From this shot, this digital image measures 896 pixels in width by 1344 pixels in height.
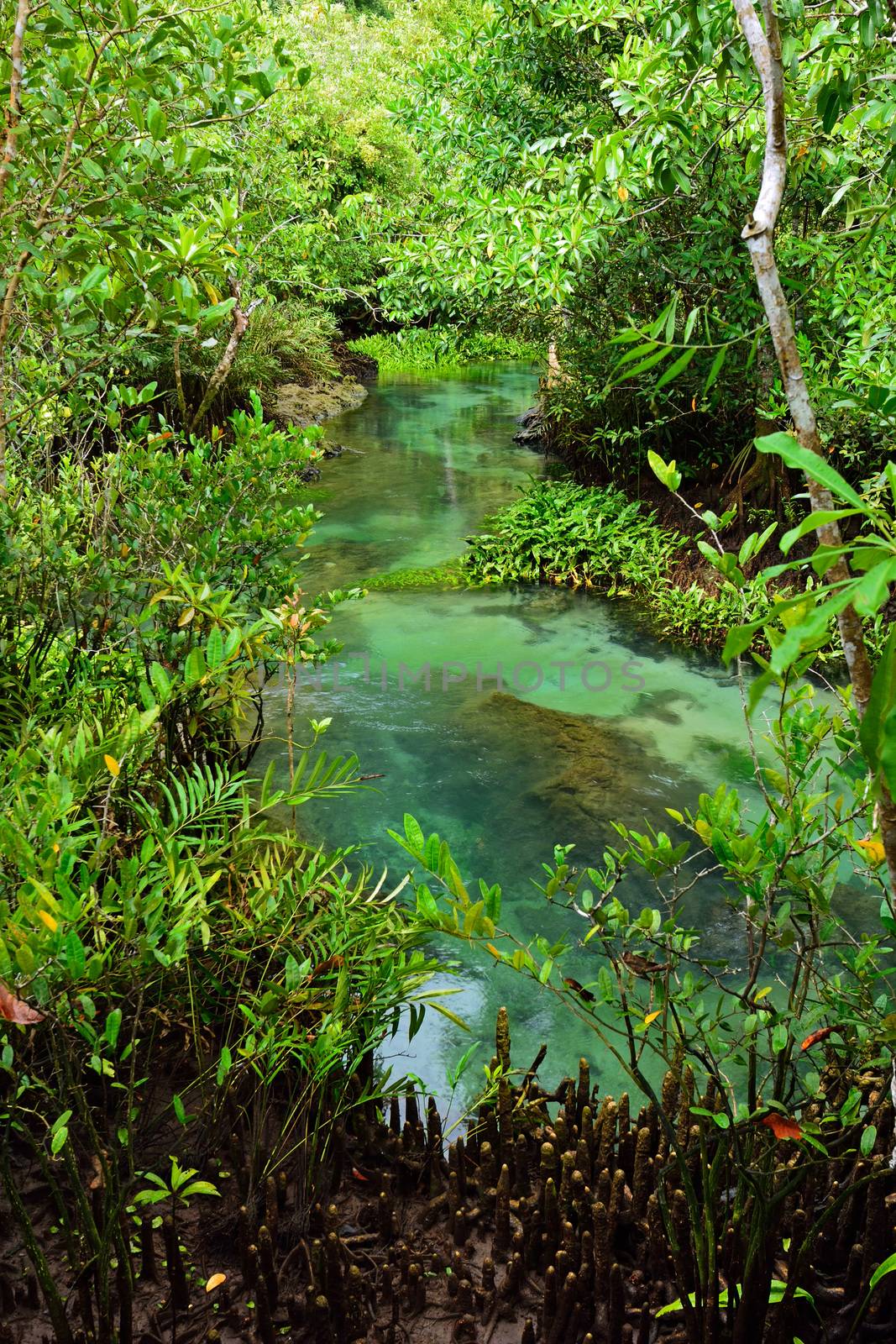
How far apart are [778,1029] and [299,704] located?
4.12 meters

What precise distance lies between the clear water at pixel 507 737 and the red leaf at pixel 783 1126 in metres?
1.24

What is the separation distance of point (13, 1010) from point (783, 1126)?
1176mm

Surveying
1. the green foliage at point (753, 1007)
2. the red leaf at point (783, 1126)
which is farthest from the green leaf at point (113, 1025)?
the red leaf at point (783, 1126)

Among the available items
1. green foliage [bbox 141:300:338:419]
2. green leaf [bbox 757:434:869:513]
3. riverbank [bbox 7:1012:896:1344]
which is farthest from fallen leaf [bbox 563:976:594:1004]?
green foliage [bbox 141:300:338:419]

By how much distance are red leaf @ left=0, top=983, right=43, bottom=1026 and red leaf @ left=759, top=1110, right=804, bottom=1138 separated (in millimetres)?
1133

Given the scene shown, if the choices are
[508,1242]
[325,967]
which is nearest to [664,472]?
[325,967]

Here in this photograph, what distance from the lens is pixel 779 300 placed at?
1.44 m

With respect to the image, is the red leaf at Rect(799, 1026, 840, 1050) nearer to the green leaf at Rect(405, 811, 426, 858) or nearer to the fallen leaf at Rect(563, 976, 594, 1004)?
the fallen leaf at Rect(563, 976, 594, 1004)

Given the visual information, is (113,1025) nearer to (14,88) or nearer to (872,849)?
(872,849)

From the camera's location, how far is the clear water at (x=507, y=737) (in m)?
3.53

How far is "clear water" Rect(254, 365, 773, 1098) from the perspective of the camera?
3.53 metres

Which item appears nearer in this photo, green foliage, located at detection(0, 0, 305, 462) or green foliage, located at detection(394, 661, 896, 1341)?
green foliage, located at detection(394, 661, 896, 1341)

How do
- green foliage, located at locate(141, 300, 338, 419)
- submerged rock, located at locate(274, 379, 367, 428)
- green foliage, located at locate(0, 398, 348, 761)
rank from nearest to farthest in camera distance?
green foliage, located at locate(0, 398, 348, 761)
green foliage, located at locate(141, 300, 338, 419)
submerged rock, located at locate(274, 379, 367, 428)

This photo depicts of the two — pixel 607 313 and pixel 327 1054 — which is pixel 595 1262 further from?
pixel 607 313
